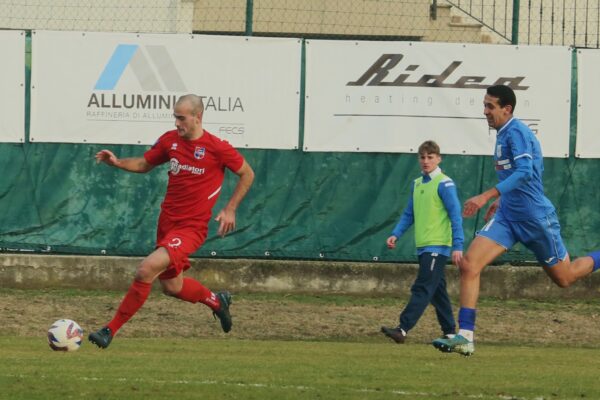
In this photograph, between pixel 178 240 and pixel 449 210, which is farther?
pixel 449 210

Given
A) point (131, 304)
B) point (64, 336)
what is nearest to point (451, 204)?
point (131, 304)

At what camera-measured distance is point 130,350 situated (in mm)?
11812

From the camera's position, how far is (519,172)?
37.3ft

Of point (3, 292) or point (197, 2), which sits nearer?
point (3, 292)

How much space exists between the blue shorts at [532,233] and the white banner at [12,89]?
20.4 feet

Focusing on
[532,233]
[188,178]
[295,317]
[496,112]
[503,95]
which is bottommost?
[295,317]

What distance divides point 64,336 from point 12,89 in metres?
5.29

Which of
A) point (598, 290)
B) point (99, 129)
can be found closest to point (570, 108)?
point (598, 290)

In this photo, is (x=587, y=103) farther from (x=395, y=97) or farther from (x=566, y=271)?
(x=566, y=271)

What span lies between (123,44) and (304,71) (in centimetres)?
203

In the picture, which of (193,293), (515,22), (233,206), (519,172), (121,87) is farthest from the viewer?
(515,22)

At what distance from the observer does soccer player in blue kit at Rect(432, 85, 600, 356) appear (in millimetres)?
11484

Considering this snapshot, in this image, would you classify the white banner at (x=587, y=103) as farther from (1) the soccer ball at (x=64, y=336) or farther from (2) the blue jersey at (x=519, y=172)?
(1) the soccer ball at (x=64, y=336)

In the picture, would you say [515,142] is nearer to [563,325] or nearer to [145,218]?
Result: [563,325]
